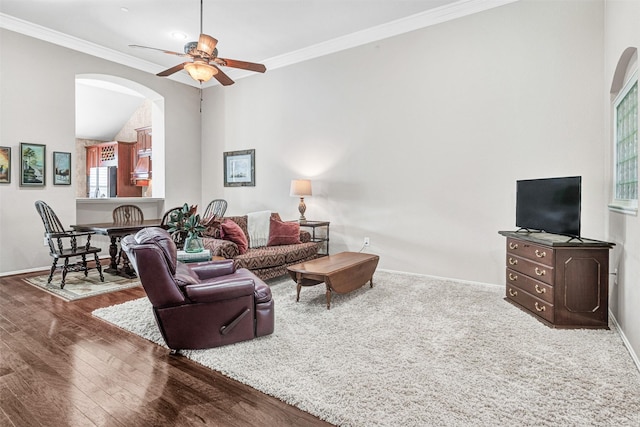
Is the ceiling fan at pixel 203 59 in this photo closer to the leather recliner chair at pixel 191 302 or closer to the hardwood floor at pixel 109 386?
the leather recliner chair at pixel 191 302

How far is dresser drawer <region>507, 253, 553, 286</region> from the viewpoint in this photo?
2967 millimetres

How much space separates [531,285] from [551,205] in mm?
767

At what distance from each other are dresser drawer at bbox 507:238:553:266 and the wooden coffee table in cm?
144

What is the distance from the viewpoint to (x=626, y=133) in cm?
299

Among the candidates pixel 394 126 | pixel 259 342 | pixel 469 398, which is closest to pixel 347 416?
pixel 469 398

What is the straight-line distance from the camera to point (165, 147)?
675 cm

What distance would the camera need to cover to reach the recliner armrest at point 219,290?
7.96 ft

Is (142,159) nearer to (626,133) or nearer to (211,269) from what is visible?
(211,269)

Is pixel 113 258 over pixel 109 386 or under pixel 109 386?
over

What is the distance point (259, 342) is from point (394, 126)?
140 inches

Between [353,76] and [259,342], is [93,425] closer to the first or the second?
[259,342]

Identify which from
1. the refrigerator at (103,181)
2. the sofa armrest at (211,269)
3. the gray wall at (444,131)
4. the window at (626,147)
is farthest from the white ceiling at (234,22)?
the refrigerator at (103,181)

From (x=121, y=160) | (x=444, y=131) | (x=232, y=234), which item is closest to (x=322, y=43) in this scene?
(x=444, y=131)

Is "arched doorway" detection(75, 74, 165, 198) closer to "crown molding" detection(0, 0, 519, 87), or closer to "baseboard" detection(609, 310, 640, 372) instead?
"crown molding" detection(0, 0, 519, 87)
